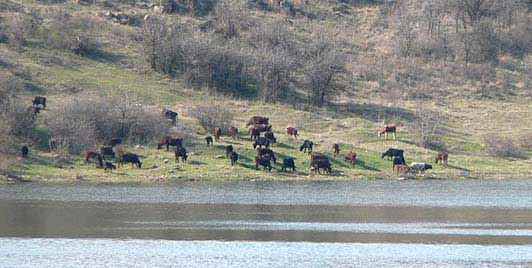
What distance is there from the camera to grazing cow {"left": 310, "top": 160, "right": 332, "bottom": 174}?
6372cm

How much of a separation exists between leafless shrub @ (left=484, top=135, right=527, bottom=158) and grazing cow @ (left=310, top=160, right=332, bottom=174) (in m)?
13.6

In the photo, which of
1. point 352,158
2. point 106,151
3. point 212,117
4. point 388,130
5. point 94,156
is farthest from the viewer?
point 388,130

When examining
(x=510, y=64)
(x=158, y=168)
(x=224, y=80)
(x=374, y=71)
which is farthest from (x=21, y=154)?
(x=510, y=64)

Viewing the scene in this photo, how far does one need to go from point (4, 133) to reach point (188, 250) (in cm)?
2513

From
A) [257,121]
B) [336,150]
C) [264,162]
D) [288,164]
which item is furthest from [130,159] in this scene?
[257,121]

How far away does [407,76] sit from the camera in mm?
94875

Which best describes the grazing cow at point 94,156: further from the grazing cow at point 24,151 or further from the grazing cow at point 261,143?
the grazing cow at point 261,143

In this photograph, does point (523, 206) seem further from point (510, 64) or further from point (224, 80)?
point (510, 64)

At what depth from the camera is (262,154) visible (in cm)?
6450

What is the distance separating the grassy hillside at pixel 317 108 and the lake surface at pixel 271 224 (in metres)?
3.10

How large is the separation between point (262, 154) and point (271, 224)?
60.0ft

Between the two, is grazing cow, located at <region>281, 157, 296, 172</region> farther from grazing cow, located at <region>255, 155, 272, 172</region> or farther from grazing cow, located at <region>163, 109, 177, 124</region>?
grazing cow, located at <region>163, 109, 177, 124</region>

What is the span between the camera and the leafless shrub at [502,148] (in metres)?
72.0

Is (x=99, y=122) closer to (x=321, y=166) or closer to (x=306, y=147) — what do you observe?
(x=306, y=147)
